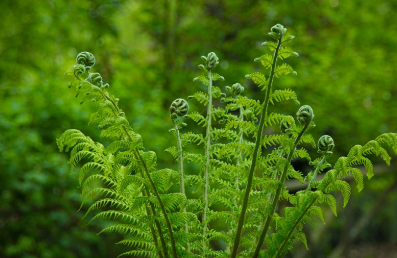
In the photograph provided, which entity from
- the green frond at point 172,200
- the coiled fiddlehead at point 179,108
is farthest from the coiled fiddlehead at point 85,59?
the green frond at point 172,200

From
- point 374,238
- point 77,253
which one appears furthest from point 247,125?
point 374,238

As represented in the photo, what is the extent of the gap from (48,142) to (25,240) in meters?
0.75

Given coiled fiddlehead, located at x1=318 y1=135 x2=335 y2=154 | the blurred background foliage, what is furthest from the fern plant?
the blurred background foliage

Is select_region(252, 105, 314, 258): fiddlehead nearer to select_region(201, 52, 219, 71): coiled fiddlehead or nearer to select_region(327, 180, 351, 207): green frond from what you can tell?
select_region(327, 180, 351, 207): green frond

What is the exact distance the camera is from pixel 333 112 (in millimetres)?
3574

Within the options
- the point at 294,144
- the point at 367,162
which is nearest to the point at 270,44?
the point at 294,144

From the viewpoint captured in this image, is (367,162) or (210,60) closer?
(367,162)

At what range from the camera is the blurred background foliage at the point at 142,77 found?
282cm

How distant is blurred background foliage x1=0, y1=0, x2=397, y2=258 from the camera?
2816 millimetres

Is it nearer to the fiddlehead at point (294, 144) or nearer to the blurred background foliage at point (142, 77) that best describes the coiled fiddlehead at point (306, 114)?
the fiddlehead at point (294, 144)

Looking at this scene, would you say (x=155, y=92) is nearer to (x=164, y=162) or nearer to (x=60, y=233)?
(x=164, y=162)

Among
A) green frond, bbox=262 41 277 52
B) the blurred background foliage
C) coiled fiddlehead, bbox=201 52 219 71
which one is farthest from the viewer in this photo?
the blurred background foliage

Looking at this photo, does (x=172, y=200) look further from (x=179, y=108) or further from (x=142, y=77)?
(x=142, y=77)

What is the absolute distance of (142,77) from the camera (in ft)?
12.2
